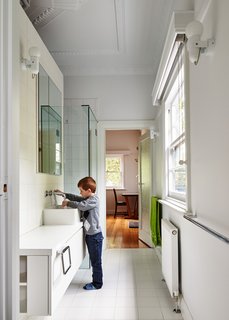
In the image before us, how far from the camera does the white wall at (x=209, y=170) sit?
1.51 metres

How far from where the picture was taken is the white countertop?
191 cm

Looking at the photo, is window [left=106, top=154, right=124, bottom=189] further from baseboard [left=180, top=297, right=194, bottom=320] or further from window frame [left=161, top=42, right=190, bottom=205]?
baseboard [left=180, top=297, right=194, bottom=320]

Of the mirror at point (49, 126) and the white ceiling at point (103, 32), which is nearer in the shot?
the mirror at point (49, 126)

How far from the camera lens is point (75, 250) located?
9.05 ft

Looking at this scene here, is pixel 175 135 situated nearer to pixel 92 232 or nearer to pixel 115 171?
pixel 92 232

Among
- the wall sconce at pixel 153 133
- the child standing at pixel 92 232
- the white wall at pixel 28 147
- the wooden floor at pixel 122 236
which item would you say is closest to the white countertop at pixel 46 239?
the white wall at pixel 28 147

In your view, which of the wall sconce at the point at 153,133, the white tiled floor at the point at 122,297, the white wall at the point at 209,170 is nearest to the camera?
the white wall at the point at 209,170

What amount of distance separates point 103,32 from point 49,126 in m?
1.36

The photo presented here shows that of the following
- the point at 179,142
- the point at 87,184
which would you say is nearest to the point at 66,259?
the point at 87,184

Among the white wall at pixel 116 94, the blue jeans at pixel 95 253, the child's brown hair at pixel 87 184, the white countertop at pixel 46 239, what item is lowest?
the blue jeans at pixel 95 253

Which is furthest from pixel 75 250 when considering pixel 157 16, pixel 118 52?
pixel 118 52

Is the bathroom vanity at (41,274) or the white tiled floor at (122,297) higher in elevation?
the bathroom vanity at (41,274)

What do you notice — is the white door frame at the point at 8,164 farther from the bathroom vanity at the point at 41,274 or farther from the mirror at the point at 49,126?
the mirror at the point at 49,126

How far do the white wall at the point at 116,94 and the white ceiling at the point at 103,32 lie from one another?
4.7 inches
